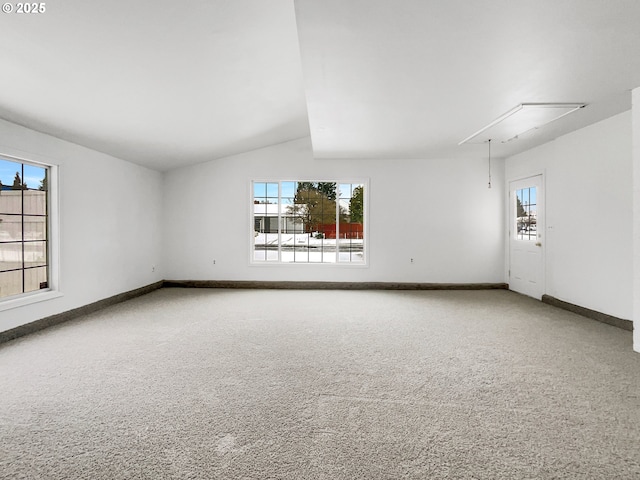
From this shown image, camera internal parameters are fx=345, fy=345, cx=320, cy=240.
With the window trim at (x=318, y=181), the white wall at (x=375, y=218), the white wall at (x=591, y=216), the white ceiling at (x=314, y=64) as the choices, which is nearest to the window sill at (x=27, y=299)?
the white ceiling at (x=314, y=64)

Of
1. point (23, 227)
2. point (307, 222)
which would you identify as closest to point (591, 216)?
point (307, 222)

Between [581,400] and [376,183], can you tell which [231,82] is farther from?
[581,400]

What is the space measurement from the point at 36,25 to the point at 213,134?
3135 mm

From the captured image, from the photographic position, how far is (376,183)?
700 cm

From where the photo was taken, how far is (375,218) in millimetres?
6988

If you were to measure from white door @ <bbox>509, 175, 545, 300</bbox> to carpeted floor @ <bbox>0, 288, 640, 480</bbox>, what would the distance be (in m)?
1.69

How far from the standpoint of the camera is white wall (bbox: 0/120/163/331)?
13.5ft

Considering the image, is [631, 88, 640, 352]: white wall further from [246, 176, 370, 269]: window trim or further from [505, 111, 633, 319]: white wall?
[246, 176, 370, 269]: window trim

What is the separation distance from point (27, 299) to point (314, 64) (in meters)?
4.12

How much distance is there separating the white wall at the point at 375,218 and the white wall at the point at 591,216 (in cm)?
134

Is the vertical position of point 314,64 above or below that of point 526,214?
above

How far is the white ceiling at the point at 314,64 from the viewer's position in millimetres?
2348

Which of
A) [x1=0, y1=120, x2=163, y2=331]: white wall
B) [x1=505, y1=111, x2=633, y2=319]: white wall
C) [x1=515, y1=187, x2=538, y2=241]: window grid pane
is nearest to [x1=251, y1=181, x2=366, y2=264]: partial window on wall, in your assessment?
[x1=0, y1=120, x2=163, y2=331]: white wall

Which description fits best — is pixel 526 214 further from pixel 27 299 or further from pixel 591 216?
Result: pixel 27 299
